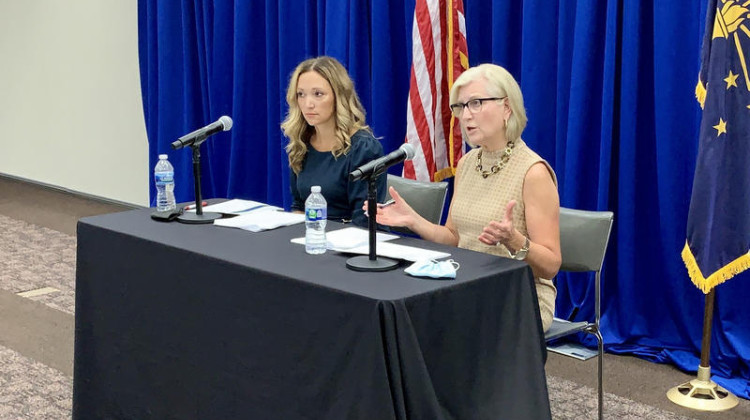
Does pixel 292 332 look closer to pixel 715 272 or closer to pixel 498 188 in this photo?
pixel 498 188

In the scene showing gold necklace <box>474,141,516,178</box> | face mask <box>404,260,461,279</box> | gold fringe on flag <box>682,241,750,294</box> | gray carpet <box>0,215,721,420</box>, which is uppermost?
gold necklace <box>474,141,516,178</box>

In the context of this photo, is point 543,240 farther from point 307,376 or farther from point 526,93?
point 526,93

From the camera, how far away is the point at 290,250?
2760mm

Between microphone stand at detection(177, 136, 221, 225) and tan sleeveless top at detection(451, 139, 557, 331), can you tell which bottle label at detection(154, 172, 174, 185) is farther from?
tan sleeveless top at detection(451, 139, 557, 331)

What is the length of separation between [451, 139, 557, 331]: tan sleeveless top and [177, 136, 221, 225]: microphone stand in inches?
31.5

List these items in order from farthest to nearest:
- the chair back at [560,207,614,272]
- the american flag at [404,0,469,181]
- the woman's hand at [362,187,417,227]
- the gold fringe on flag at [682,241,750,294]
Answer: the american flag at [404,0,469,181] < the gold fringe on flag at [682,241,750,294] < the chair back at [560,207,614,272] < the woman's hand at [362,187,417,227]

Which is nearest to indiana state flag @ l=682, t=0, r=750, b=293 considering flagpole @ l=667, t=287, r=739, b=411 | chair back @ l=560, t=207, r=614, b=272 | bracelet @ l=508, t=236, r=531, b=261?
flagpole @ l=667, t=287, r=739, b=411

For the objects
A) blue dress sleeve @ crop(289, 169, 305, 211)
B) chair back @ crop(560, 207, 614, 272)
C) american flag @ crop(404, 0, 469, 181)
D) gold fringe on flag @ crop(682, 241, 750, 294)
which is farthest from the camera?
american flag @ crop(404, 0, 469, 181)

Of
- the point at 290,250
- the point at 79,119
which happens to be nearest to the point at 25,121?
the point at 79,119

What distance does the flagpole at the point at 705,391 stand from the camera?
3502 millimetres

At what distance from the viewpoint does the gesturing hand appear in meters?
2.55

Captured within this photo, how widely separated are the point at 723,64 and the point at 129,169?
5039 millimetres

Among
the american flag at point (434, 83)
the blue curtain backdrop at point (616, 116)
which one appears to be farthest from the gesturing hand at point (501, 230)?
the american flag at point (434, 83)

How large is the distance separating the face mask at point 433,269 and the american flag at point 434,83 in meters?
2.05
